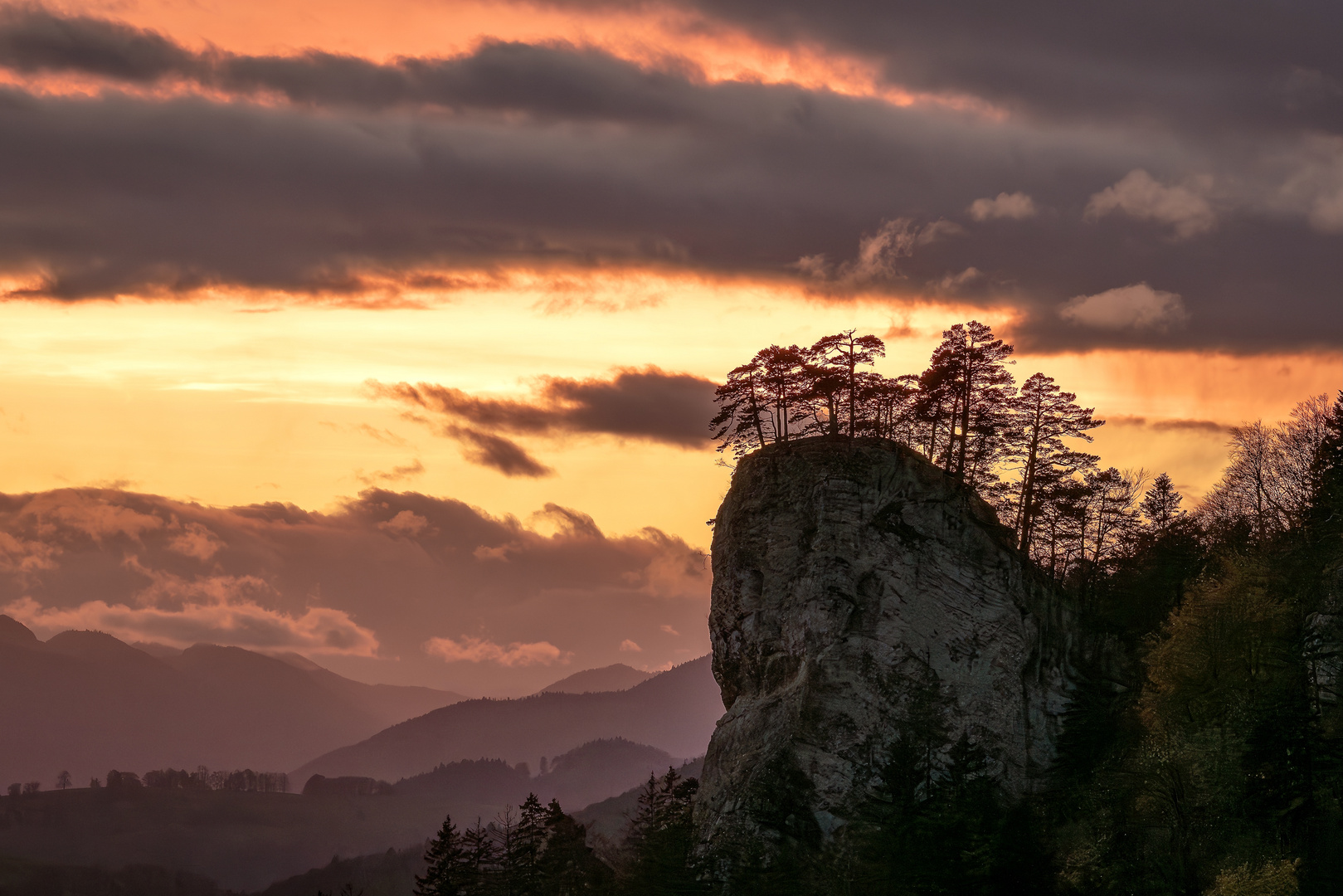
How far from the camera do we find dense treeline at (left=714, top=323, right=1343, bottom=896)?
265 feet

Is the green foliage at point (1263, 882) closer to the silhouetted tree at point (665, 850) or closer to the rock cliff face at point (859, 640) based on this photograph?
the rock cliff face at point (859, 640)

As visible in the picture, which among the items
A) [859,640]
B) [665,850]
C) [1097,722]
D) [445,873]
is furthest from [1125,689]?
[445,873]

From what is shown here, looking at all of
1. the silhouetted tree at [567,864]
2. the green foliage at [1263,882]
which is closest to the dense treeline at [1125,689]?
the green foliage at [1263,882]

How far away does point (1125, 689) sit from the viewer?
10831cm

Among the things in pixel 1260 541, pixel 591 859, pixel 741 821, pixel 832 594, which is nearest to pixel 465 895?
pixel 591 859

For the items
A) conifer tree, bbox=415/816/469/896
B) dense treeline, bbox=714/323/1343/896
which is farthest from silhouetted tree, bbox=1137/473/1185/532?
conifer tree, bbox=415/816/469/896

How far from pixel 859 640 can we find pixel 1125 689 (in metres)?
24.9

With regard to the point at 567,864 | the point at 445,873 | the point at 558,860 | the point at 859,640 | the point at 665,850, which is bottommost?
the point at 567,864

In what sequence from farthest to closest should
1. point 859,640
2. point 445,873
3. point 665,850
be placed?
point 445,873 < point 859,640 < point 665,850

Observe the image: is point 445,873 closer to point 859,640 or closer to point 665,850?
point 665,850

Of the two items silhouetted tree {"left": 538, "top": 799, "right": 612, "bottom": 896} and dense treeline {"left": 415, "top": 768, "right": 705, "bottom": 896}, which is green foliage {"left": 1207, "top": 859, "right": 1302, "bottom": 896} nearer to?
dense treeline {"left": 415, "top": 768, "right": 705, "bottom": 896}

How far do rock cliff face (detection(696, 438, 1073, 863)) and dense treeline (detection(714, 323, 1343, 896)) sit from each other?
1705mm

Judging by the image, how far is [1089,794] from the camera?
309 feet

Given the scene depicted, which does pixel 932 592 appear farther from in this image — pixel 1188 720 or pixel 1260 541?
pixel 1260 541
